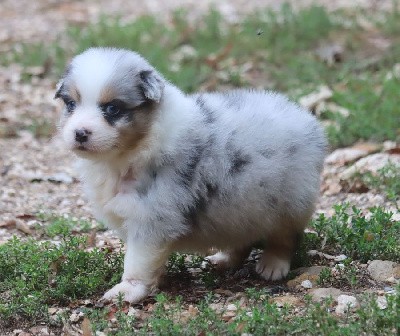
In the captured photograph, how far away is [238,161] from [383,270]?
1.01 meters

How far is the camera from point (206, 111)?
16.1 ft

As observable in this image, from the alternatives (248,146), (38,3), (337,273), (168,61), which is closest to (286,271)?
(337,273)

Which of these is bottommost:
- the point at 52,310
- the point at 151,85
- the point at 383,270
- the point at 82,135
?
the point at 52,310

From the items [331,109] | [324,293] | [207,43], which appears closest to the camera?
[324,293]

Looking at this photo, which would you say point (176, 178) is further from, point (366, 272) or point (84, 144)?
point (366, 272)

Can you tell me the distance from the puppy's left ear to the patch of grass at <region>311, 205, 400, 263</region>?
142 cm

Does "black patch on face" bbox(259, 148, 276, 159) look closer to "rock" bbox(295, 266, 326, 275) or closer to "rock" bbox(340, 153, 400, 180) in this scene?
"rock" bbox(295, 266, 326, 275)

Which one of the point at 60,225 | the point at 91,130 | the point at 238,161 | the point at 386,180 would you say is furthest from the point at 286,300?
the point at 386,180

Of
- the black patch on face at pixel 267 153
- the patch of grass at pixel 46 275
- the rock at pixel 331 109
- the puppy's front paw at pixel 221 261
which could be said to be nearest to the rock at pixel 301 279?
A: the puppy's front paw at pixel 221 261

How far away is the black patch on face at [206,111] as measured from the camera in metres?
4.84

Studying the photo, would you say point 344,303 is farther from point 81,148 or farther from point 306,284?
point 81,148

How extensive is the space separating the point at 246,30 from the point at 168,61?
1.29 m

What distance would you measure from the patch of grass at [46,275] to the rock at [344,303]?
4.04 feet

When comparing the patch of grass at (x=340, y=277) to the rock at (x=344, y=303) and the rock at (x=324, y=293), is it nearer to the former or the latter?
the rock at (x=324, y=293)
